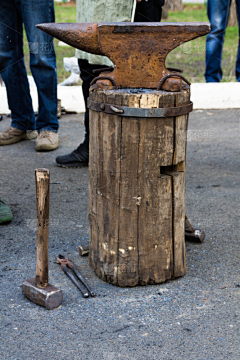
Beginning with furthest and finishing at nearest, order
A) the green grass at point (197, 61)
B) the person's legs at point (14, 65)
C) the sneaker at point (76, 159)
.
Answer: the green grass at point (197, 61), the person's legs at point (14, 65), the sneaker at point (76, 159)

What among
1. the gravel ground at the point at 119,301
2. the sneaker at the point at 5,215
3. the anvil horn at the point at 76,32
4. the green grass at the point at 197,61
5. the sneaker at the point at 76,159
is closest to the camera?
the gravel ground at the point at 119,301

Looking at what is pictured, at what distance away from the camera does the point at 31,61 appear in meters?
4.04

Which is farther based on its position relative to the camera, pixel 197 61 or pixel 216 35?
pixel 197 61

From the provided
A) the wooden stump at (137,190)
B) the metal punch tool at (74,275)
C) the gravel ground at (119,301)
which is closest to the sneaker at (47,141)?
the gravel ground at (119,301)

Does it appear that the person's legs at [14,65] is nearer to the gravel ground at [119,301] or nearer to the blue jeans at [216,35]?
the gravel ground at [119,301]

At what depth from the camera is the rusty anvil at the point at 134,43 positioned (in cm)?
204

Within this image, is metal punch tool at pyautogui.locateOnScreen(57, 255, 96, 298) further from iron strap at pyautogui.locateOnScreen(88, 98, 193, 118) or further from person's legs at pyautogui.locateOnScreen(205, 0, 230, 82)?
person's legs at pyautogui.locateOnScreen(205, 0, 230, 82)

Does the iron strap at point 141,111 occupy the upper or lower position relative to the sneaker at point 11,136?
upper

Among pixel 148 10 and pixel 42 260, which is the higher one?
pixel 148 10

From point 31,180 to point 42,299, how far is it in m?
1.79

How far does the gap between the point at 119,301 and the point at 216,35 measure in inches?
192

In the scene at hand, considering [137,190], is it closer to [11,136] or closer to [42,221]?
[42,221]

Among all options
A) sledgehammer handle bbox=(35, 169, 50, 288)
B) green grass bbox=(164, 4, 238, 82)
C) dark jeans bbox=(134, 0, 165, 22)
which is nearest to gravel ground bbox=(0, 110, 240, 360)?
sledgehammer handle bbox=(35, 169, 50, 288)

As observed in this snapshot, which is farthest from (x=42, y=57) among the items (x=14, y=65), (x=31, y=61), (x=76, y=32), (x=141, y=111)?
(x=141, y=111)
